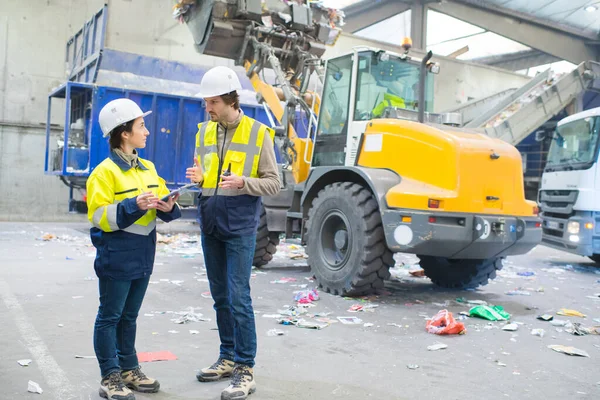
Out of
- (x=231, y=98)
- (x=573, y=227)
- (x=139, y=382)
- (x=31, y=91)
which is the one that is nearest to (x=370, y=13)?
(x=31, y=91)

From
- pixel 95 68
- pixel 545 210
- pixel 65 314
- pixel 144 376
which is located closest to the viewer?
pixel 144 376

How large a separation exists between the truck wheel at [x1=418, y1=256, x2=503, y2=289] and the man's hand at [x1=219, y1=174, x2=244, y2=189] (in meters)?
4.39

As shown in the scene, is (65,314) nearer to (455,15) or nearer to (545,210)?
(545,210)

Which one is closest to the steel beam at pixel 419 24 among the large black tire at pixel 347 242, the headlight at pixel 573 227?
the headlight at pixel 573 227

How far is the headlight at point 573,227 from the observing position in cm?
894

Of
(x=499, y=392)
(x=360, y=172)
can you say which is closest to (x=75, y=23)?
(x=360, y=172)

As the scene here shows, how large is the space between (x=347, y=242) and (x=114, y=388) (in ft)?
11.8

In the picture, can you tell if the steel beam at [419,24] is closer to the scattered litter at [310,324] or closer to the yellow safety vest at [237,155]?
the scattered litter at [310,324]

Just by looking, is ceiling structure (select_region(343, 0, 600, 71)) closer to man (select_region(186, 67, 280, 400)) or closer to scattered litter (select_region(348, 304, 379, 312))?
scattered litter (select_region(348, 304, 379, 312))

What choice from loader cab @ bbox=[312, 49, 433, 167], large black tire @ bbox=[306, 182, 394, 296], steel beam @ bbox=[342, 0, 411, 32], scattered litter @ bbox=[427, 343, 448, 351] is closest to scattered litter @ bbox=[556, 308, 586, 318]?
large black tire @ bbox=[306, 182, 394, 296]

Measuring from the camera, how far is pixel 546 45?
25.3 m

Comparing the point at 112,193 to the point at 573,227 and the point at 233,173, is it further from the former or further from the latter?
the point at 573,227

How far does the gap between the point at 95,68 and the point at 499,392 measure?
10.6m

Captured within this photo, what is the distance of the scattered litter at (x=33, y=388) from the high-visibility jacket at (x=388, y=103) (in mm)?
4528
